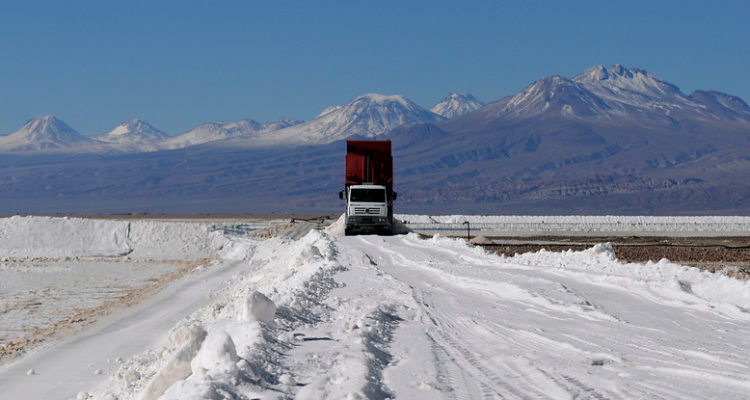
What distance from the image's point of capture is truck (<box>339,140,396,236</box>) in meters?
38.2

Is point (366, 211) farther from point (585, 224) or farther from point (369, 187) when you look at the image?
point (585, 224)

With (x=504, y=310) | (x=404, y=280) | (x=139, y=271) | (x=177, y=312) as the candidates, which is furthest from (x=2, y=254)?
(x=504, y=310)

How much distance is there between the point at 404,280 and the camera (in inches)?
758

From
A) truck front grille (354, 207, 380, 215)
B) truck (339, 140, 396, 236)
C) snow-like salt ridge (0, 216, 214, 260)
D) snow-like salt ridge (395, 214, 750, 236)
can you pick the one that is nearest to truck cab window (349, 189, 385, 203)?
truck (339, 140, 396, 236)

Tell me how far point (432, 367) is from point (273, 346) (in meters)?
1.84

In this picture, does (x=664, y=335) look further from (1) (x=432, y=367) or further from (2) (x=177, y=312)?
(2) (x=177, y=312)

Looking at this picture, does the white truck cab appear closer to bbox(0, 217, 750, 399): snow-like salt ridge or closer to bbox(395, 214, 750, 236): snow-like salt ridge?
bbox(395, 214, 750, 236): snow-like salt ridge

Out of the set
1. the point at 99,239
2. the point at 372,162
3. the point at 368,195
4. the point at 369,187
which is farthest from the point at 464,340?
the point at 99,239

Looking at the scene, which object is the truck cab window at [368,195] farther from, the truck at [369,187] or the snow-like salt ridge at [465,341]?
the snow-like salt ridge at [465,341]

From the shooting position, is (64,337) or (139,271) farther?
(139,271)

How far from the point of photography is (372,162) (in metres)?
38.8

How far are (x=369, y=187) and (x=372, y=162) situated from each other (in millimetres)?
1306

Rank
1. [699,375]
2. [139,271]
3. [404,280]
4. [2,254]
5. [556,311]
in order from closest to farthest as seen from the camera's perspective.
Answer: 1. [699,375]
2. [556,311]
3. [404,280]
4. [139,271]
5. [2,254]

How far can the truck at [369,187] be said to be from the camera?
38219mm
